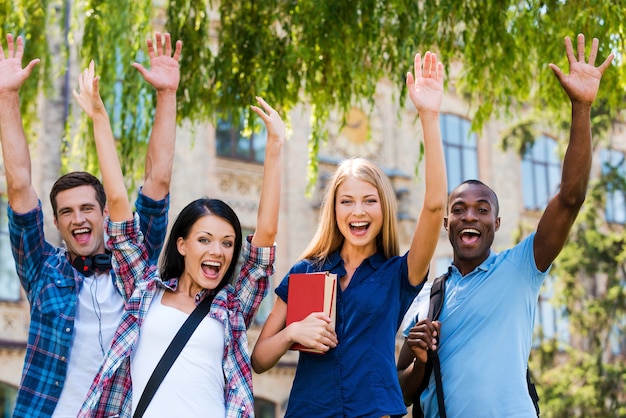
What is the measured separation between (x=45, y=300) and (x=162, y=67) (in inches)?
45.7

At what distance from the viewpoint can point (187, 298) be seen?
3818 millimetres

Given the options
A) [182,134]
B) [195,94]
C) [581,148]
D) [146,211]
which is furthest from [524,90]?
[182,134]

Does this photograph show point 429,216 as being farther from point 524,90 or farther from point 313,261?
point 524,90

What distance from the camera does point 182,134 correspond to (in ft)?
49.9

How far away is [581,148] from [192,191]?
11963 mm

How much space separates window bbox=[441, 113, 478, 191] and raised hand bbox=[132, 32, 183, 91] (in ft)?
46.7

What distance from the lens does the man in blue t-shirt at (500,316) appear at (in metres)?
3.71

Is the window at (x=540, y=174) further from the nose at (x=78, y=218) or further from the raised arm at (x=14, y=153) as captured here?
the raised arm at (x=14, y=153)

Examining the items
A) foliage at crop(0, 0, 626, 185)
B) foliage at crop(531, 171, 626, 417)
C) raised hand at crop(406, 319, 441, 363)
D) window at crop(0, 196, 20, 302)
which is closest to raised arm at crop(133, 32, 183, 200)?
raised hand at crop(406, 319, 441, 363)

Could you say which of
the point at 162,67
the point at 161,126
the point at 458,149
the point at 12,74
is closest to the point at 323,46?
the point at 162,67

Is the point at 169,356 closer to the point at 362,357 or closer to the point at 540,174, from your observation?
the point at 362,357

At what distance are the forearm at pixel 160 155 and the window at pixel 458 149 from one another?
1443 centimetres

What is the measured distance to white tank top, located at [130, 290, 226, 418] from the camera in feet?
11.5

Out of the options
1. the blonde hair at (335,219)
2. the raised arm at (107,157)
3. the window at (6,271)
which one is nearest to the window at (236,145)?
the window at (6,271)
